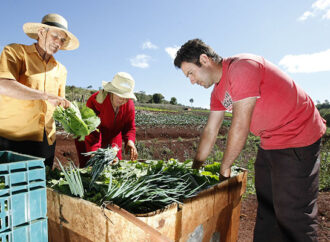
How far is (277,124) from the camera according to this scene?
1.79m

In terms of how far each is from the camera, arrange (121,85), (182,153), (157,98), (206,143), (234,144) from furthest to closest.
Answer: (157,98) < (182,153) < (121,85) < (206,143) < (234,144)

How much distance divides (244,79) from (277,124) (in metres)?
0.50

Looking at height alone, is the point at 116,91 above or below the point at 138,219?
above

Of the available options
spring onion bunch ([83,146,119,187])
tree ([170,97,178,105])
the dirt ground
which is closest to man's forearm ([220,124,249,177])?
spring onion bunch ([83,146,119,187])

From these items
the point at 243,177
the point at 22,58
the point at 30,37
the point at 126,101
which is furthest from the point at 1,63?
the point at 243,177

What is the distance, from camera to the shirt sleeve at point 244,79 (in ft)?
5.16

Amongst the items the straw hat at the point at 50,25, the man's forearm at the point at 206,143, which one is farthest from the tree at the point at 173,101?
the man's forearm at the point at 206,143

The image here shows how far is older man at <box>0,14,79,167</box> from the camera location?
1933 millimetres

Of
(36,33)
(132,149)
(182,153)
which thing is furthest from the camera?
A: (182,153)

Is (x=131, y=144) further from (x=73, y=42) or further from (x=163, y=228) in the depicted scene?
(x=163, y=228)

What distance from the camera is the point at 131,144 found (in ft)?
9.29

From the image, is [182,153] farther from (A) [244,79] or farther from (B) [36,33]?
(A) [244,79]

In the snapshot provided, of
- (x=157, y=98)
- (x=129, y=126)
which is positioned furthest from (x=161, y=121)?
(x=157, y=98)

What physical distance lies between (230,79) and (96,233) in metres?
1.30
